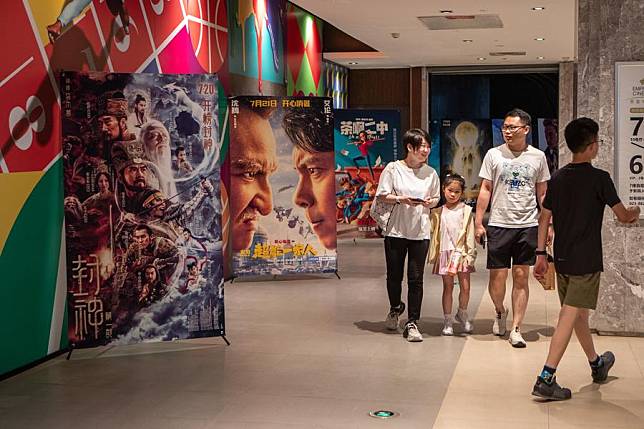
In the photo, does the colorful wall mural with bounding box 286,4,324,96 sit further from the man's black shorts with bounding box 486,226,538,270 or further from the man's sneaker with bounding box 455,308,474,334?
the man's black shorts with bounding box 486,226,538,270

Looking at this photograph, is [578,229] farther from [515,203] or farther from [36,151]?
[36,151]

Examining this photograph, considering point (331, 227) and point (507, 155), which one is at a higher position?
point (507, 155)

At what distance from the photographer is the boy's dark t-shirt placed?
16.0ft

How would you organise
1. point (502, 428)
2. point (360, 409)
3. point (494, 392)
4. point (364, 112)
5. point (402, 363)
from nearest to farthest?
point (502, 428)
point (360, 409)
point (494, 392)
point (402, 363)
point (364, 112)

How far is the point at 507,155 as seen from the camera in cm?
639

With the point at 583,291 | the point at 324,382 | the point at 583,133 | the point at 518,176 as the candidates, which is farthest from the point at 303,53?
the point at 583,291

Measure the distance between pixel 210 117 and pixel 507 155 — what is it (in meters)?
1.99

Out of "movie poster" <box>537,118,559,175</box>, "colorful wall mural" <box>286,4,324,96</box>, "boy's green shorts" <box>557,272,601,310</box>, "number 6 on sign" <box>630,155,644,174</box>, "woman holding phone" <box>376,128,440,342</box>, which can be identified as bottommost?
"boy's green shorts" <box>557,272,601,310</box>

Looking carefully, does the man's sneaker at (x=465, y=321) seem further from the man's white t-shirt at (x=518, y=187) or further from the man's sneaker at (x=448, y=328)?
the man's white t-shirt at (x=518, y=187)

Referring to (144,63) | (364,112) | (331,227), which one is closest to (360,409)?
(144,63)

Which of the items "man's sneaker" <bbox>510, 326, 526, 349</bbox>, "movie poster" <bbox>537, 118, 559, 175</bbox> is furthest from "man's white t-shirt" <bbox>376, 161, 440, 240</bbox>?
"movie poster" <bbox>537, 118, 559, 175</bbox>

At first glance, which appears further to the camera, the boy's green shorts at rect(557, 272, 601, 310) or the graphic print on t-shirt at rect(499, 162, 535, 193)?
the graphic print on t-shirt at rect(499, 162, 535, 193)

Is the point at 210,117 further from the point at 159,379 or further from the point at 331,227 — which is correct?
the point at 331,227

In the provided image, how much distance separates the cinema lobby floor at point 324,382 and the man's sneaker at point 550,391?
6 cm
